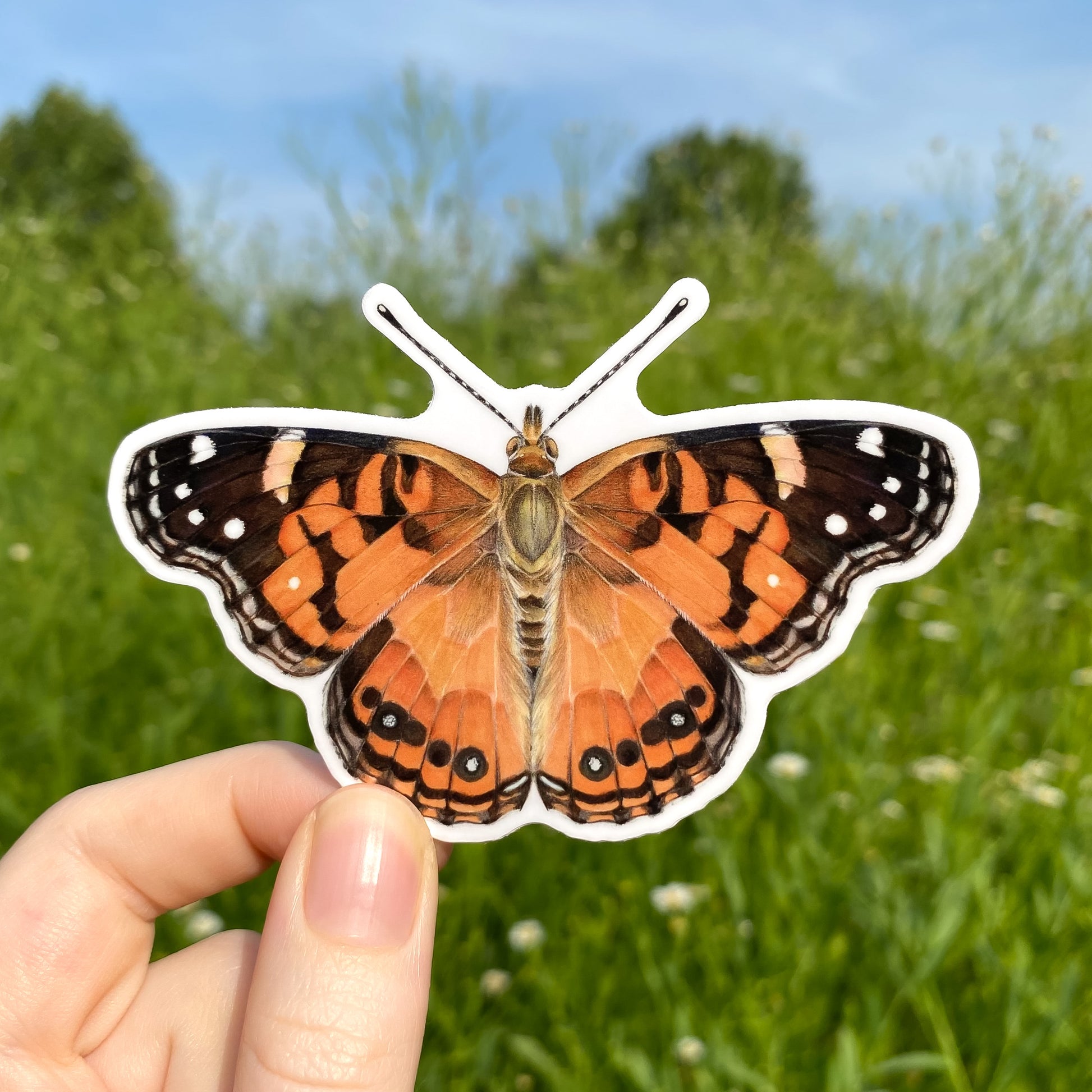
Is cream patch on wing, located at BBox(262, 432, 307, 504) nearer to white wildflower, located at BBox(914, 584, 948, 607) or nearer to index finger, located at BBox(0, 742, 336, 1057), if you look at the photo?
index finger, located at BBox(0, 742, 336, 1057)

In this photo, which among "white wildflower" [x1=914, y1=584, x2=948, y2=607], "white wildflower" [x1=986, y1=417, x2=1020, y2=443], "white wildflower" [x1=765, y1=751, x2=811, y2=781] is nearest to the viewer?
"white wildflower" [x1=765, y1=751, x2=811, y2=781]

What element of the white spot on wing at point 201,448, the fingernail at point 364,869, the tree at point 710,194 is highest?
the tree at point 710,194

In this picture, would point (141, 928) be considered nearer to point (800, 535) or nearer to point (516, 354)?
point (800, 535)

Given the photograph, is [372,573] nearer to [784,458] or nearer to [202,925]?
[784,458]

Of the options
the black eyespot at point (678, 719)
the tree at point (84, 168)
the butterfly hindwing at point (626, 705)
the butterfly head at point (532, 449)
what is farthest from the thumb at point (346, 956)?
the tree at point (84, 168)

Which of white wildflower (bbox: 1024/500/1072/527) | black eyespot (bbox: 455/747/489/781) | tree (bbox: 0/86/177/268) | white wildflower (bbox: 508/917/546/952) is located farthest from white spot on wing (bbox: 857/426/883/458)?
tree (bbox: 0/86/177/268)

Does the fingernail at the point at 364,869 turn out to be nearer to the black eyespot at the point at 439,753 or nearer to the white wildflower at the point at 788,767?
the black eyespot at the point at 439,753
